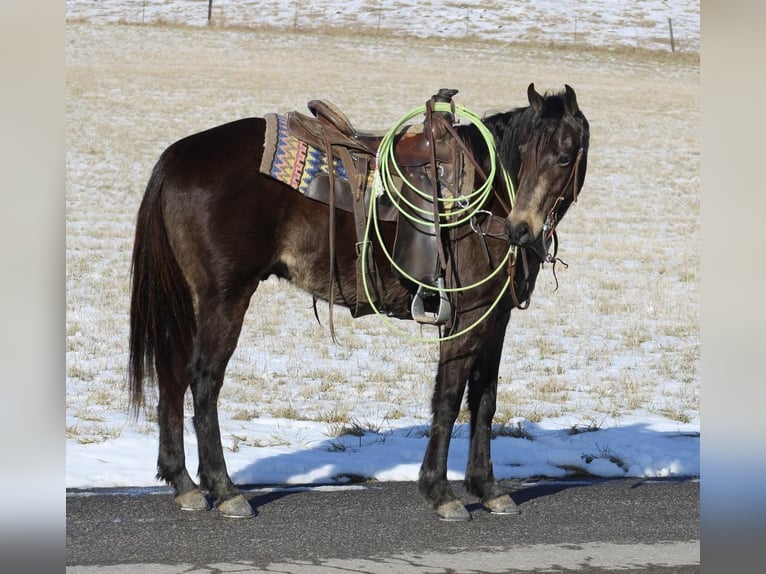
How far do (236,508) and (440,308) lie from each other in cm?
150

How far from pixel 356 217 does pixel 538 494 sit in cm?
198

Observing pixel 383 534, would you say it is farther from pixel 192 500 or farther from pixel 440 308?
pixel 440 308

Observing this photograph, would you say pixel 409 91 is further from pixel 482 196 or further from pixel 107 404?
pixel 482 196

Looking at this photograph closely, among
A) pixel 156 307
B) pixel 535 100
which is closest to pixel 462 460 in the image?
pixel 156 307

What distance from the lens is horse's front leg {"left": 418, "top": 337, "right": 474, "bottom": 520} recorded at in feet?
18.1

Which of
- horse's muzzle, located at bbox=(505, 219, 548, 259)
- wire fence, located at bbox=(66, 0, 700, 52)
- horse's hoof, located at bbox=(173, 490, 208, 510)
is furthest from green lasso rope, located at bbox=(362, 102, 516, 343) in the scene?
wire fence, located at bbox=(66, 0, 700, 52)

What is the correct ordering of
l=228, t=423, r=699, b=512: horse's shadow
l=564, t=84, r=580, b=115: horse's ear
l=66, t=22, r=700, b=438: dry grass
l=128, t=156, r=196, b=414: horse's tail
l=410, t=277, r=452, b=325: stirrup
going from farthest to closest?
l=66, t=22, r=700, b=438: dry grass < l=228, t=423, r=699, b=512: horse's shadow < l=128, t=156, r=196, b=414: horse's tail < l=410, t=277, r=452, b=325: stirrup < l=564, t=84, r=580, b=115: horse's ear

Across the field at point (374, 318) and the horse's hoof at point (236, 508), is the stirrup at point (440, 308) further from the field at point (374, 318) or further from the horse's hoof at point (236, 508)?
the field at point (374, 318)

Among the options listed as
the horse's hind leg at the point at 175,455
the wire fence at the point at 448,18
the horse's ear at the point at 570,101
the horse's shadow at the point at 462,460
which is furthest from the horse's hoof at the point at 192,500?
the wire fence at the point at 448,18

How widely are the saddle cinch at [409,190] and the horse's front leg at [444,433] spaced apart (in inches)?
9.3

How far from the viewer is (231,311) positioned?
554cm

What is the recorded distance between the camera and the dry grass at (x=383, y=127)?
9.59 m

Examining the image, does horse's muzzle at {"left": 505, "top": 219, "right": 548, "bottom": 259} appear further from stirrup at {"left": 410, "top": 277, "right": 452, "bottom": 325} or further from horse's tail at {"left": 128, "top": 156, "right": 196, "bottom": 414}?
horse's tail at {"left": 128, "top": 156, "right": 196, "bottom": 414}

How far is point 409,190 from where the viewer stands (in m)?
5.70
